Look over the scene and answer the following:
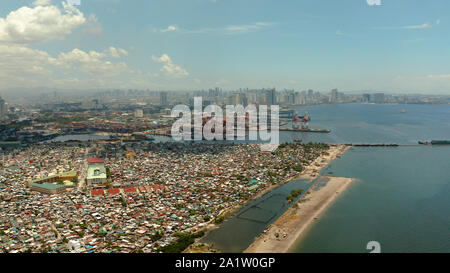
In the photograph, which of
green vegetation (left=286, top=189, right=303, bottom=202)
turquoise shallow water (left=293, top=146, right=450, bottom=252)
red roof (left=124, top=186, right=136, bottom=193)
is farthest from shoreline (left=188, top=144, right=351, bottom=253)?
red roof (left=124, top=186, right=136, bottom=193)

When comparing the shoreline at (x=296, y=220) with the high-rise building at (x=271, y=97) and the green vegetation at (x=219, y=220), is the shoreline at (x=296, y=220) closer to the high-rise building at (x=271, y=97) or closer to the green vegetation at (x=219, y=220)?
the green vegetation at (x=219, y=220)

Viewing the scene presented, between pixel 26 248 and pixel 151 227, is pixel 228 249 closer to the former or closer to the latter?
pixel 151 227

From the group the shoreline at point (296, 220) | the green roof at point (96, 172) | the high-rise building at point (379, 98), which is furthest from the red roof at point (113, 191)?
the high-rise building at point (379, 98)

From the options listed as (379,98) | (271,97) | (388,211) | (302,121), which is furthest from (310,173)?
(379,98)

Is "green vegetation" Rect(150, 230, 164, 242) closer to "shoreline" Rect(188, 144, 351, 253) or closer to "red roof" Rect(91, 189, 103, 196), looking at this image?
"shoreline" Rect(188, 144, 351, 253)

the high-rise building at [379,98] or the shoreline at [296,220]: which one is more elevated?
the high-rise building at [379,98]

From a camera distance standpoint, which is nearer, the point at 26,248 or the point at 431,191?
the point at 26,248

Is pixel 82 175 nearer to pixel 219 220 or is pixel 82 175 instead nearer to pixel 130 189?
pixel 130 189
